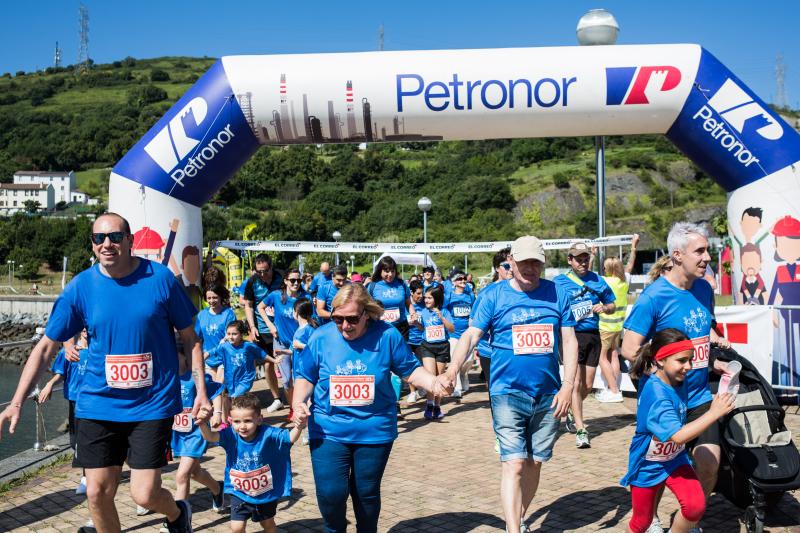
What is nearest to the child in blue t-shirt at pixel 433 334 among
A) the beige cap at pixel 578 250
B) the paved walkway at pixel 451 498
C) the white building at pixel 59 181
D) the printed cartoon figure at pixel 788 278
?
the paved walkway at pixel 451 498

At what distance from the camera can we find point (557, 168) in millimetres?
80875

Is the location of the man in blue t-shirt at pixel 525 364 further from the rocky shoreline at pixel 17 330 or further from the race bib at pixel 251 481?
the rocky shoreline at pixel 17 330

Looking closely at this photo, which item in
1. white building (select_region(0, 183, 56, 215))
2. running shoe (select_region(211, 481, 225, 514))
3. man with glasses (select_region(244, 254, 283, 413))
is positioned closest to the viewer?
running shoe (select_region(211, 481, 225, 514))

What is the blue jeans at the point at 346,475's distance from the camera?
4.13 meters

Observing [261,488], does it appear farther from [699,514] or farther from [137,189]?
[137,189]

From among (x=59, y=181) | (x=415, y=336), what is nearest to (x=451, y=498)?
(x=415, y=336)

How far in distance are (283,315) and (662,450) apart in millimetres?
6078

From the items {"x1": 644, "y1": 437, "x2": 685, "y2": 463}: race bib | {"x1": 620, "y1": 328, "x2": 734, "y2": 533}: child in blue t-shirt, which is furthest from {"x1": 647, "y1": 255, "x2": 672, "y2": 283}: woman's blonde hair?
{"x1": 644, "y1": 437, "x2": 685, "y2": 463}: race bib

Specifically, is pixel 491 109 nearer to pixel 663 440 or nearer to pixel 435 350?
pixel 435 350

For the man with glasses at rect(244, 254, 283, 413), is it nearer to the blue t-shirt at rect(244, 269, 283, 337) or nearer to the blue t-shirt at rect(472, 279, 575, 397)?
the blue t-shirt at rect(244, 269, 283, 337)

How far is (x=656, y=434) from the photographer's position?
4.16m

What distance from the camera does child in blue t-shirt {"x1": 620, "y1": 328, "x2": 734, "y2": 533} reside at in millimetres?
4215

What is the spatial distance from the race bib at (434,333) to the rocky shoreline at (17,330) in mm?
35758

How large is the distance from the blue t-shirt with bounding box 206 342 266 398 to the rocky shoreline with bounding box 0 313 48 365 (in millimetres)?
36286
